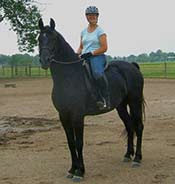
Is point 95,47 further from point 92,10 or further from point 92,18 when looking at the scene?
point 92,10

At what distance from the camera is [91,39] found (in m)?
6.73

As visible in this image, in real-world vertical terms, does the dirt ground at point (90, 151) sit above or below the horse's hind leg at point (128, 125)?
below

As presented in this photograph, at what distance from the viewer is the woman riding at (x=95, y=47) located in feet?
21.9

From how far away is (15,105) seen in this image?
16.9 m

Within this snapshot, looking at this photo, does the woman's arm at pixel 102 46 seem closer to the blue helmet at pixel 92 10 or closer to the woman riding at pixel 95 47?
the woman riding at pixel 95 47

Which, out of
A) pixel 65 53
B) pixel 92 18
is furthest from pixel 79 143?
pixel 92 18

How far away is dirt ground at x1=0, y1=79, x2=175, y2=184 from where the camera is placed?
652 centimetres

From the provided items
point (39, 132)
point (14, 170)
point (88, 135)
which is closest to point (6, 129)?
point (39, 132)

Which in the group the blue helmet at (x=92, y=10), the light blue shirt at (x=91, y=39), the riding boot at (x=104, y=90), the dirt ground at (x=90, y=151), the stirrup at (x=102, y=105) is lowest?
the dirt ground at (x=90, y=151)

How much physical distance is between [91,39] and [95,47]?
0.14m

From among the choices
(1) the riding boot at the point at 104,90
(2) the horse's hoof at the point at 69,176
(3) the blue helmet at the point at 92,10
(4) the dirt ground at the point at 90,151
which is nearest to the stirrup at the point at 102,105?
(1) the riding boot at the point at 104,90

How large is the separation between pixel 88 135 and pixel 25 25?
30.4 meters

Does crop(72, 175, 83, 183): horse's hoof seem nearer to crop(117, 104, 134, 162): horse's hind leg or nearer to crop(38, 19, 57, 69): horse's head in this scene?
crop(117, 104, 134, 162): horse's hind leg

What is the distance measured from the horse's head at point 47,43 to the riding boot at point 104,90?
1.04 m
